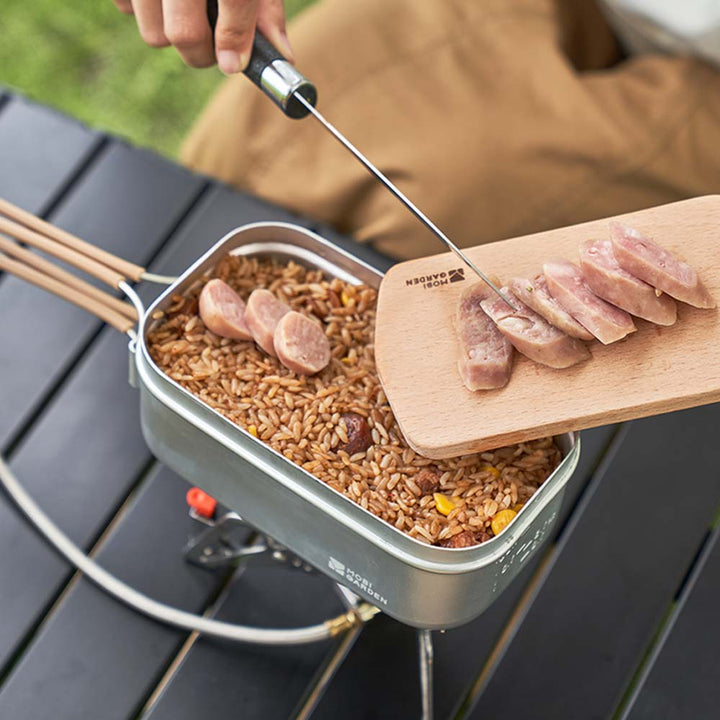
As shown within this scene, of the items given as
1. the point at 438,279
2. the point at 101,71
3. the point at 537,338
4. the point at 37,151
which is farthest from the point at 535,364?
the point at 101,71

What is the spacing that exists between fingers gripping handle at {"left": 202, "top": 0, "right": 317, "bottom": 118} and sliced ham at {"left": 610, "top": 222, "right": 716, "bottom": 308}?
0.33m

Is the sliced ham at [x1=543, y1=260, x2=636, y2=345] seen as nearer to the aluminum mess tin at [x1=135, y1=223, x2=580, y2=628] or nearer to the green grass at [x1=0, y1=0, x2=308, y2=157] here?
the aluminum mess tin at [x1=135, y1=223, x2=580, y2=628]

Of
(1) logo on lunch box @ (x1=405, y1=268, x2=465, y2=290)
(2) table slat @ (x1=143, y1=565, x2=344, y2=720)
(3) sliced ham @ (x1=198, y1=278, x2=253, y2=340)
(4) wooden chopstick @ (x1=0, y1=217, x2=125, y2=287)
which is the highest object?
(1) logo on lunch box @ (x1=405, y1=268, x2=465, y2=290)

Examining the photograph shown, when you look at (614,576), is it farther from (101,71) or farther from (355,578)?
(101,71)

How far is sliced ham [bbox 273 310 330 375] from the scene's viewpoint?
957 mm

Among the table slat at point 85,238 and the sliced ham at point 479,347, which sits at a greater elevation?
the sliced ham at point 479,347

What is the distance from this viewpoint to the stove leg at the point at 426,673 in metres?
1.07

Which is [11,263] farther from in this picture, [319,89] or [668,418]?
[668,418]

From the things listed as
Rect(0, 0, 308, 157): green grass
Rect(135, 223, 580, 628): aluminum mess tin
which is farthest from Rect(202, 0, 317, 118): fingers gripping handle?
Rect(0, 0, 308, 157): green grass

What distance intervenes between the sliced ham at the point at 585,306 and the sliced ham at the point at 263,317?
27 cm

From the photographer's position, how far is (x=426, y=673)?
1114 millimetres

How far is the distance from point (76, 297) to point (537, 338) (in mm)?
465

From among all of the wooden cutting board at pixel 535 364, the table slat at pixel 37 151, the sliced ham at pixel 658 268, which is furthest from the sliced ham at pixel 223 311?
the table slat at pixel 37 151

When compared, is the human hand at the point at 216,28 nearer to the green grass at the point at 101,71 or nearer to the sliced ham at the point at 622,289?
the sliced ham at the point at 622,289
